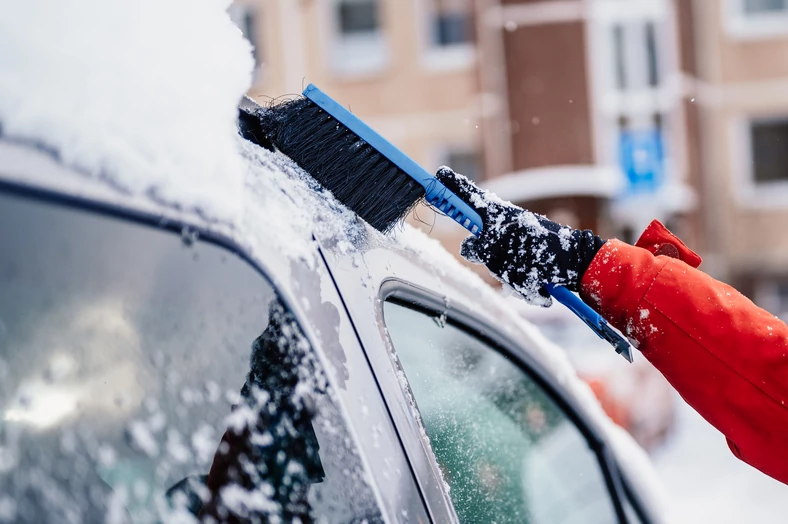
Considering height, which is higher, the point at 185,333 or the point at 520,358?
the point at 185,333

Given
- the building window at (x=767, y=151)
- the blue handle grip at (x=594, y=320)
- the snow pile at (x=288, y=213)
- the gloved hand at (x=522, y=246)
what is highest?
the snow pile at (x=288, y=213)

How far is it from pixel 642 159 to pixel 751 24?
152 inches

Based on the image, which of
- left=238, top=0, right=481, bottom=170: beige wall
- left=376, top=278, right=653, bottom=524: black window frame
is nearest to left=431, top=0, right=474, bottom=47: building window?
left=238, top=0, right=481, bottom=170: beige wall

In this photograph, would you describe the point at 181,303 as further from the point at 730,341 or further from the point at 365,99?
the point at 365,99

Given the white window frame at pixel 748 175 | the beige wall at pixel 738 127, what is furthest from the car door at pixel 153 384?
the white window frame at pixel 748 175

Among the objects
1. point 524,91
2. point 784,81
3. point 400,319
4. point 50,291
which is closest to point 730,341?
point 400,319

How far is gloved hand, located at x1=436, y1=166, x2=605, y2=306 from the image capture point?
1489 mm

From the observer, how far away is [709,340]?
4.60 ft

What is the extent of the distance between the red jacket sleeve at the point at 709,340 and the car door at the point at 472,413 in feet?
0.99

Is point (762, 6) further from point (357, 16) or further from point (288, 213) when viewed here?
point (288, 213)

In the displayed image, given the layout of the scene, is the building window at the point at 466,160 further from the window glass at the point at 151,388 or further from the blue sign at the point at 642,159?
the window glass at the point at 151,388

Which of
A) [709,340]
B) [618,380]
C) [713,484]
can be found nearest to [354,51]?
[618,380]

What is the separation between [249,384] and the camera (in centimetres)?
98

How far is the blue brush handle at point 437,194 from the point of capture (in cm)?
142
